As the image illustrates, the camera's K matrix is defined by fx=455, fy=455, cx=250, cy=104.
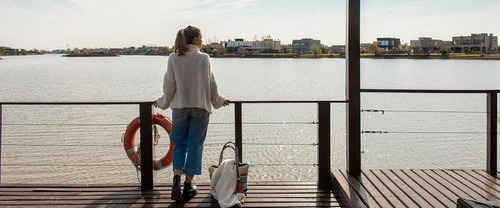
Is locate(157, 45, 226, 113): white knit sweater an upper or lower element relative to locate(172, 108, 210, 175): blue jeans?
upper

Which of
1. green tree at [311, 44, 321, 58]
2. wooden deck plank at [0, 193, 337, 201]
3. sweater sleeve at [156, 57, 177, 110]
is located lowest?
wooden deck plank at [0, 193, 337, 201]

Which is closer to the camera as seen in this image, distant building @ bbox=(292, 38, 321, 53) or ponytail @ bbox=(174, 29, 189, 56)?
ponytail @ bbox=(174, 29, 189, 56)

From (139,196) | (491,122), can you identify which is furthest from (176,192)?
(491,122)

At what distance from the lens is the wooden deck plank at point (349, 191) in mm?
2727

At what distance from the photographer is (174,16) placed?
20.8 meters

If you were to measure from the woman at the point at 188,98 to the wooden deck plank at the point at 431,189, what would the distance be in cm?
148

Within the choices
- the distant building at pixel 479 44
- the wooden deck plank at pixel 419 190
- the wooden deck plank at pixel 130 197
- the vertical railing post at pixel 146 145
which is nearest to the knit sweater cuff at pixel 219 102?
the vertical railing post at pixel 146 145

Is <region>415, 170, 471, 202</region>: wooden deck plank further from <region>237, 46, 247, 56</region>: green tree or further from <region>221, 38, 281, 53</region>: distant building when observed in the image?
<region>237, 46, 247, 56</region>: green tree

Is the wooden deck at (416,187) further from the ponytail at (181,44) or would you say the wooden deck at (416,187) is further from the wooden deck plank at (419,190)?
the ponytail at (181,44)

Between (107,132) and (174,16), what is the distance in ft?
38.2

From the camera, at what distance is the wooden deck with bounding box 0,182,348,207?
2.96 meters

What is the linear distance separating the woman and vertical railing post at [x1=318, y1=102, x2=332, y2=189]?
0.77 meters

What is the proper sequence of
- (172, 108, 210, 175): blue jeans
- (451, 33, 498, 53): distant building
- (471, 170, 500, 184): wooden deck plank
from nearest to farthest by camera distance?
(172, 108, 210, 175): blue jeans → (471, 170, 500, 184): wooden deck plank → (451, 33, 498, 53): distant building

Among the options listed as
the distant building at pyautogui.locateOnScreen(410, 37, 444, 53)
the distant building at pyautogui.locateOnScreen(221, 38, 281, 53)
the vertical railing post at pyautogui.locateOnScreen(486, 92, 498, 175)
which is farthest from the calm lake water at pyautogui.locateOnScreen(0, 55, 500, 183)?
the distant building at pyautogui.locateOnScreen(221, 38, 281, 53)
